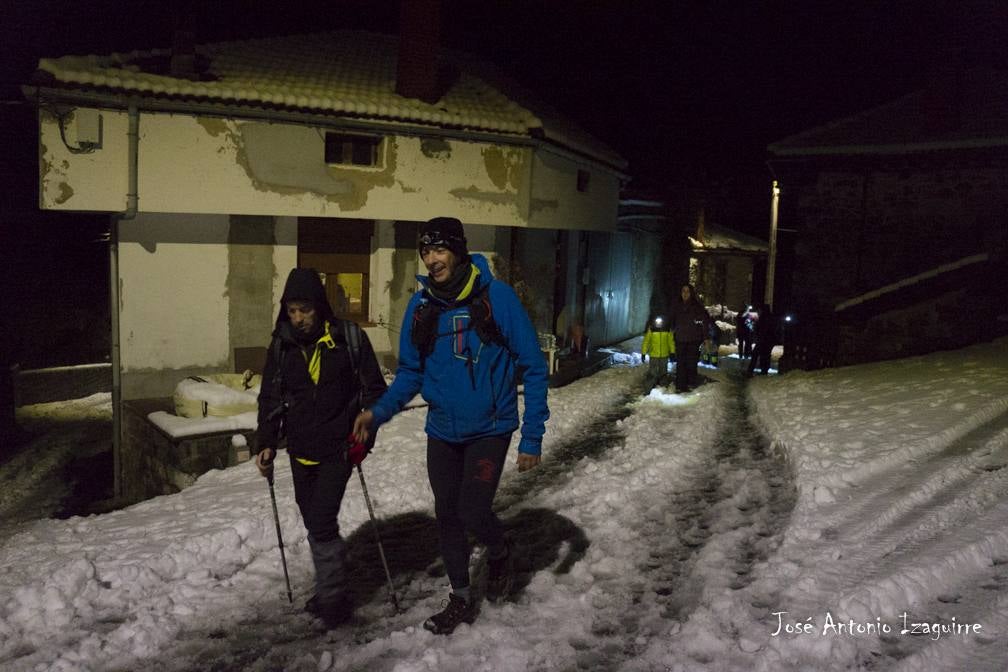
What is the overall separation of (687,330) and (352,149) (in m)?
7.42

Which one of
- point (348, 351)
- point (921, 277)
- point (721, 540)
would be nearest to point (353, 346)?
point (348, 351)

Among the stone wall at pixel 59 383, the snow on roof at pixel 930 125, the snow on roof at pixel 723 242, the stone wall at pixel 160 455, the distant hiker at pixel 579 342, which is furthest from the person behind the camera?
the snow on roof at pixel 723 242

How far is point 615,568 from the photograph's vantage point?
5402 millimetres

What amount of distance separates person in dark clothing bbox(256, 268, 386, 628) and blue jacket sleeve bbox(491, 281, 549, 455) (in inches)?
38.6

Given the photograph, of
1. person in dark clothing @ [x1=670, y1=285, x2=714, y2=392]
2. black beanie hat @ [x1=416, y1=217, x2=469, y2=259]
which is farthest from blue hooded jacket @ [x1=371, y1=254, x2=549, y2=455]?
person in dark clothing @ [x1=670, y1=285, x2=714, y2=392]

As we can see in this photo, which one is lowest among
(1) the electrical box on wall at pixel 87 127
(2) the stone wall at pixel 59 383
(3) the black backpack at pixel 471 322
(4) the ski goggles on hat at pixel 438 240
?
(2) the stone wall at pixel 59 383

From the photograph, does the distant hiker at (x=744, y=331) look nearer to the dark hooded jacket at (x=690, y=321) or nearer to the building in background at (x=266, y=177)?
the building in background at (x=266, y=177)

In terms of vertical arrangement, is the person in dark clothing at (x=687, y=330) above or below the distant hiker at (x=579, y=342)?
Answer: above

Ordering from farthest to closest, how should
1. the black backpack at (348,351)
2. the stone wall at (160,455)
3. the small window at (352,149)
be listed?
the small window at (352,149), the stone wall at (160,455), the black backpack at (348,351)

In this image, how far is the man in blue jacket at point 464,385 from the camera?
14.0ft

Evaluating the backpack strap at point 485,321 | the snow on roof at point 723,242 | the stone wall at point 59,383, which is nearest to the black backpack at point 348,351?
the backpack strap at point 485,321

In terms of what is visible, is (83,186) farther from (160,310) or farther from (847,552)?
(847,552)

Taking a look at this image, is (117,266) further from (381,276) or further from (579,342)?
(579,342)

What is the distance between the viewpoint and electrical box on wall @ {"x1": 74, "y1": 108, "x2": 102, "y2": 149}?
12.2 metres
